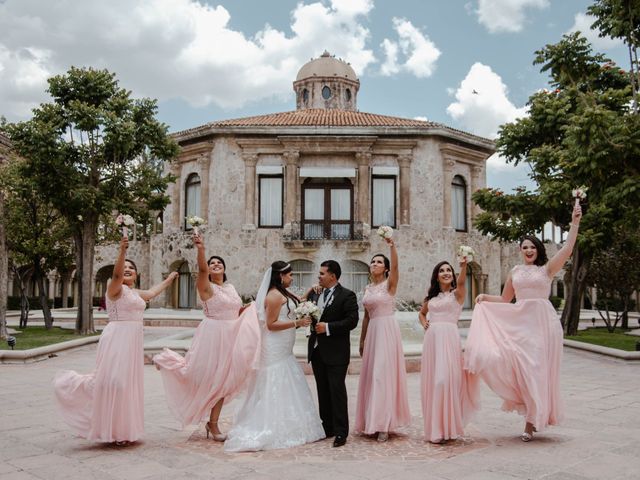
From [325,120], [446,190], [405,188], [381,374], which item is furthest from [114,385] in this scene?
[325,120]

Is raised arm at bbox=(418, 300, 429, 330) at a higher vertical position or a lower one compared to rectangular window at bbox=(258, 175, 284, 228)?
lower

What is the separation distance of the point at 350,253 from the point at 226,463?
22870 millimetres

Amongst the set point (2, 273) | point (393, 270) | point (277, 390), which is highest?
point (2, 273)

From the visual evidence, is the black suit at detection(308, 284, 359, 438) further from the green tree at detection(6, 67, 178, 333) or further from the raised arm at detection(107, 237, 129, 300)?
the green tree at detection(6, 67, 178, 333)

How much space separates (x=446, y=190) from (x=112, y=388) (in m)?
25.3

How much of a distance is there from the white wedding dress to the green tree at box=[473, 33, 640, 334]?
8.68m

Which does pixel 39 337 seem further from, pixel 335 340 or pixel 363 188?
pixel 363 188

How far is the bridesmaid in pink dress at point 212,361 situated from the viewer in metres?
6.73

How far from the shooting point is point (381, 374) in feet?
22.6

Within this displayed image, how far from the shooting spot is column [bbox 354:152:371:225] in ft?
95.7

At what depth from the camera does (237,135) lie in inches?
1171

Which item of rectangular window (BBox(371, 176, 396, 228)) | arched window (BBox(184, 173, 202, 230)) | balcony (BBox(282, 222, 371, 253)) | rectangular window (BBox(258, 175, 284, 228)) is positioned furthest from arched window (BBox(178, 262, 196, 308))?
rectangular window (BBox(371, 176, 396, 228))

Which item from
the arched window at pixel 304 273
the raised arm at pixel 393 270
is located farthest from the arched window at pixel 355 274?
the raised arm at pixel 393 270

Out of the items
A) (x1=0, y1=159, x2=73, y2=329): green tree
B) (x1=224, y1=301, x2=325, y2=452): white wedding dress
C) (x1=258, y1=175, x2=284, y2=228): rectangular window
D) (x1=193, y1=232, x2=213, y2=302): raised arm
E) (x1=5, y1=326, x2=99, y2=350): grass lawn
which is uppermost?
(x1=258, y1=175, x2=284, y2=228): rectangular window
